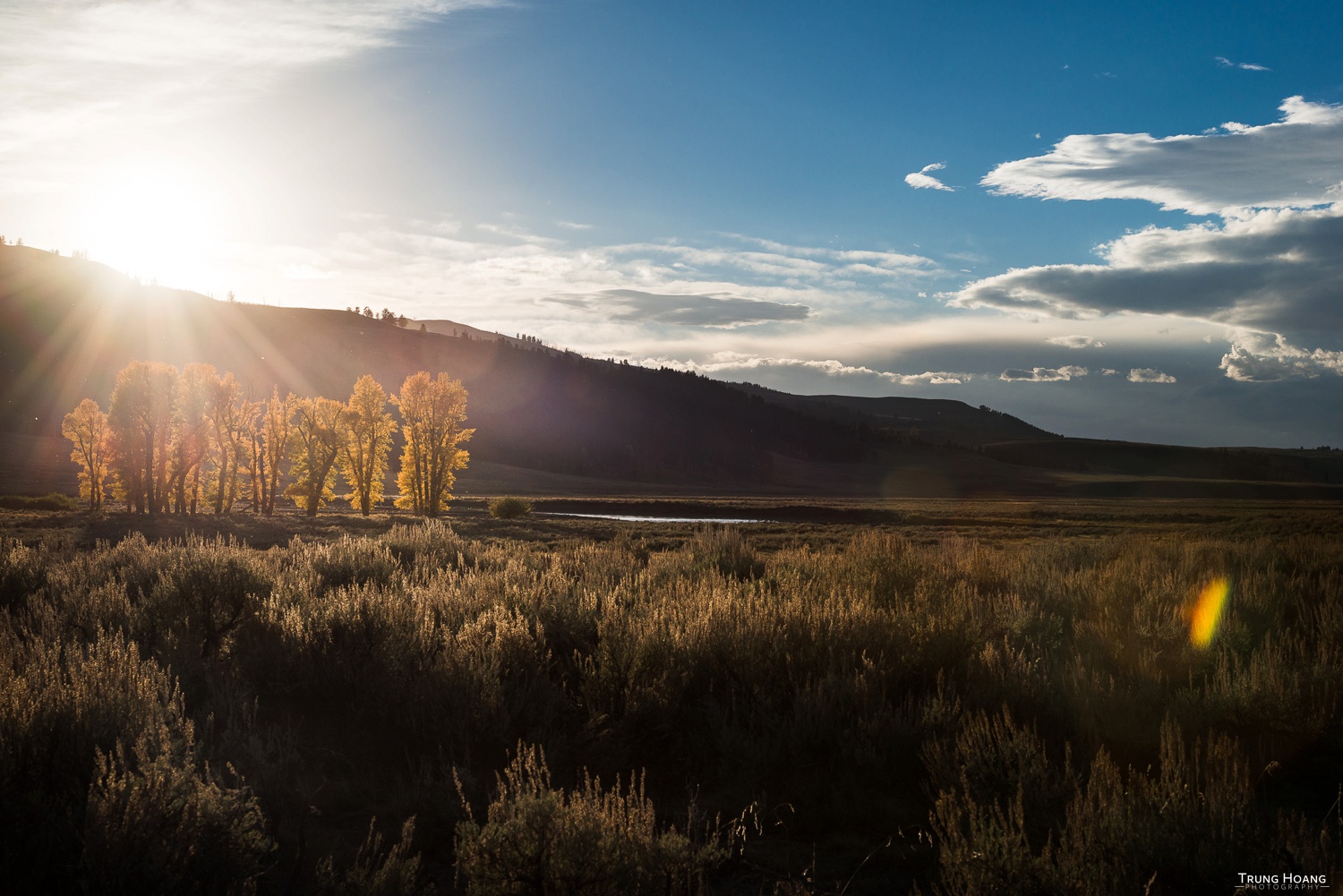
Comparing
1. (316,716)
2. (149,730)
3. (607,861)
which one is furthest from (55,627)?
Result: (607,861)

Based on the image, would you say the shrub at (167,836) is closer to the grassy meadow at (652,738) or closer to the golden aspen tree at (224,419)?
the grassy meadow at (652,738)

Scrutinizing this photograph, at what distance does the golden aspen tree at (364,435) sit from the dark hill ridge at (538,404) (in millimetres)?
46254

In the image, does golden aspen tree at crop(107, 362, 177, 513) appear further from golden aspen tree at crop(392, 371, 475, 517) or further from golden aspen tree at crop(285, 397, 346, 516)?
golden aspen tree at crop(392, 371, 475, 517)

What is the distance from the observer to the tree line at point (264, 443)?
4747cm

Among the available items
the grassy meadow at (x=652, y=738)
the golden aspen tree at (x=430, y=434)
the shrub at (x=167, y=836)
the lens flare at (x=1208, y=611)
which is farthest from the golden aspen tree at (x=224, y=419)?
the lens flare at (x=1208, y=611)

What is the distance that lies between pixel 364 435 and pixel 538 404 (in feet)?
384

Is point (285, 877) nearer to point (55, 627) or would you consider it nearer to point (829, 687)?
point (829, 687)

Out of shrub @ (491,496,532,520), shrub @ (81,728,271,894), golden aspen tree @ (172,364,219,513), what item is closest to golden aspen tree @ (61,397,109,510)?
golden aspen tree @ (172,364,219,513)

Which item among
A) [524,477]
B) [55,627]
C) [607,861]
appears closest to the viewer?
[607,861]

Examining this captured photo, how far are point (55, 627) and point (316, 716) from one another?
264 cm

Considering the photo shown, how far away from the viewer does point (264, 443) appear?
55.2m

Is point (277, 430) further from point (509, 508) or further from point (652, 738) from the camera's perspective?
point (652, 738)

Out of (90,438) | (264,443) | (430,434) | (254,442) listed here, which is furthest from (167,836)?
(90,438)

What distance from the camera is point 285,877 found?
3.57m
